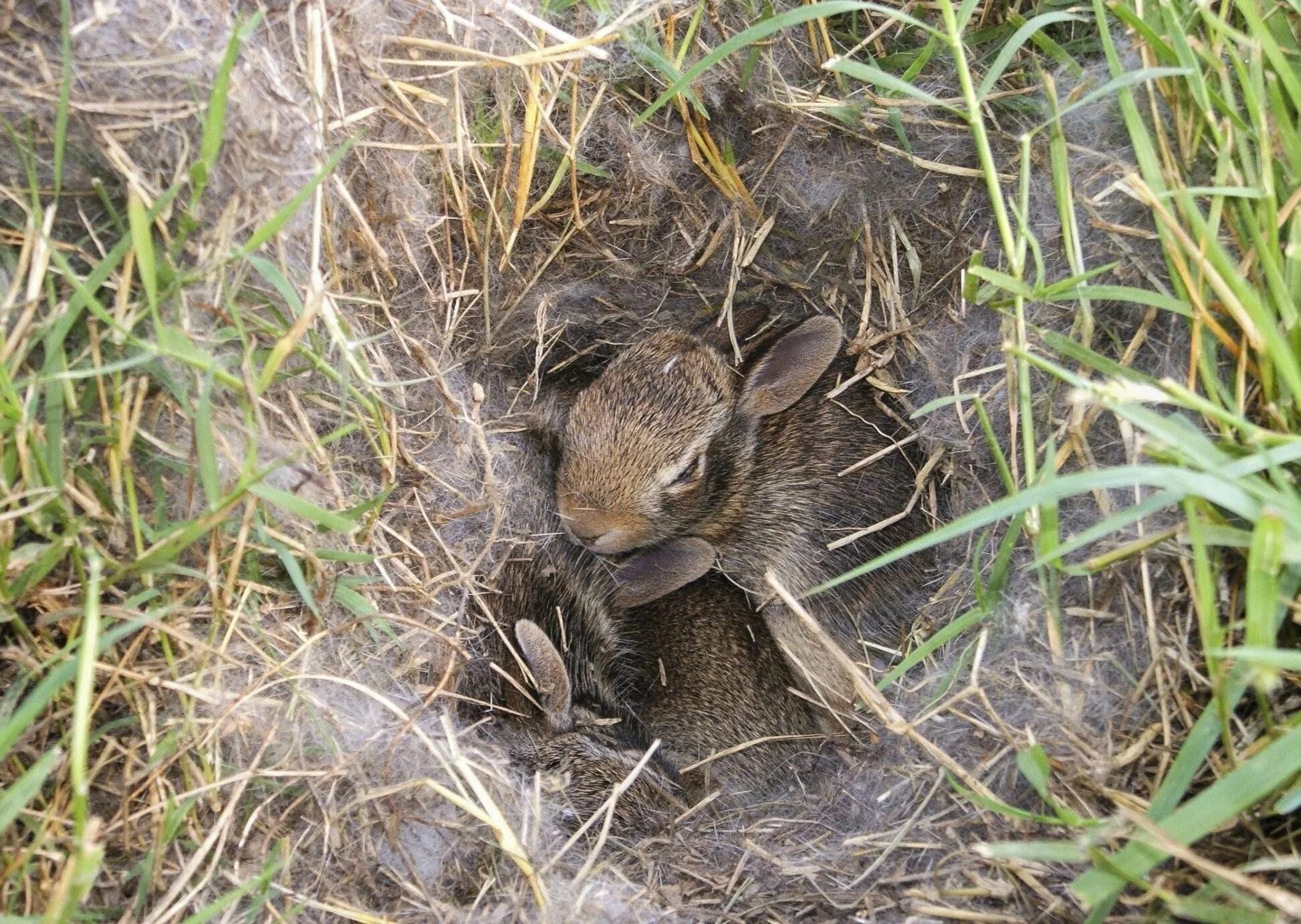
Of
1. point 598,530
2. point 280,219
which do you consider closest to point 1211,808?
point 598,530

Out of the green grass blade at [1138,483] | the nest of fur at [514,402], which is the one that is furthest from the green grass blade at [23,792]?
the green grass blade at [1138,483]

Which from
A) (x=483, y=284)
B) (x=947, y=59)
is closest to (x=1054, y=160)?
(x=947, y=59)

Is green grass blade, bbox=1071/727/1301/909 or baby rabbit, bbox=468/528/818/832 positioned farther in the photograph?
baby rabbit, bbox=468/528/818/832

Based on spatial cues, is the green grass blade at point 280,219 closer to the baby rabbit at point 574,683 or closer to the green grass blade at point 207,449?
the green grass blade at point 207,449

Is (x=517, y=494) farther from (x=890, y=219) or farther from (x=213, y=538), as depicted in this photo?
(x=890, y=219)

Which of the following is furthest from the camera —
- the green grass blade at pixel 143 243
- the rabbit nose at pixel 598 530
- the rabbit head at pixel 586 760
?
the rabbit nose at pixel 598 530

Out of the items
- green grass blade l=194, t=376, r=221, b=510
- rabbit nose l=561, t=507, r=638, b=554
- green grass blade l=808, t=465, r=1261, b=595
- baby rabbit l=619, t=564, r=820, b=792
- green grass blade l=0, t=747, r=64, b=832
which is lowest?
baby rabbit l=619, t=564, r=820, b=792

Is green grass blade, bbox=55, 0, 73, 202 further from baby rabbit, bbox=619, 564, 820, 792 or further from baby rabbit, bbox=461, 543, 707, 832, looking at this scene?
baby rabbit, bbox=619, 564, 820, 792

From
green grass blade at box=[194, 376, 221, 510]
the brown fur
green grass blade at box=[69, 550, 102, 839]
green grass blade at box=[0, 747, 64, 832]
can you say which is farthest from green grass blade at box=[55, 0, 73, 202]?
the brown fur
